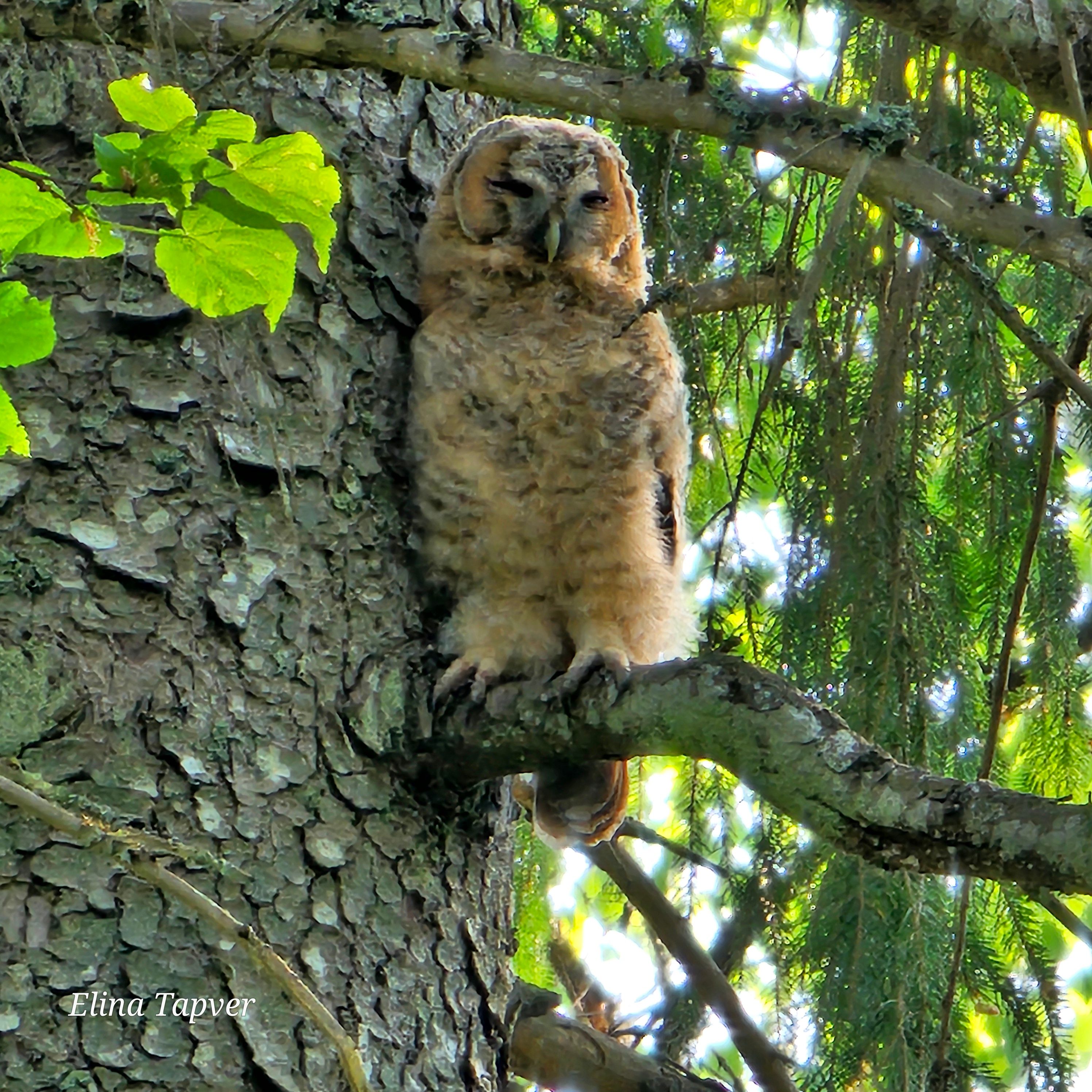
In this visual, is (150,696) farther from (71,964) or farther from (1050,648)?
(1050,648)

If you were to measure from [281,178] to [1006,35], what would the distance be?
863 millimetres

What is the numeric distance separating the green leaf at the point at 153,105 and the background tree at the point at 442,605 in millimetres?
250

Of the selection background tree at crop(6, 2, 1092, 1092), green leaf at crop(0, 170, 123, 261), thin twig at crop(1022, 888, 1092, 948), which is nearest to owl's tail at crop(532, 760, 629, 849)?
background tree at crop(6, 2, 1092, 1092)

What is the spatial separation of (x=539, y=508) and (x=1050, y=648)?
31.2 inches

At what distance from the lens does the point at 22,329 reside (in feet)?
4.24

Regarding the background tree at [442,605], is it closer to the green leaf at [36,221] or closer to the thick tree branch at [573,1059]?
the thick tree branch at [573,1059]

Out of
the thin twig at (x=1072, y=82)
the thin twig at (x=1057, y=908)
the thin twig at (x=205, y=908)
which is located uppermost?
the thin twig at (x=1072, y=82)

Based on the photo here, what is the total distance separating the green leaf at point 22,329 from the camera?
1.28 metres

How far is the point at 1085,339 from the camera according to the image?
5.10 feet

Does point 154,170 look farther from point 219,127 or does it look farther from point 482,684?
point 482,684

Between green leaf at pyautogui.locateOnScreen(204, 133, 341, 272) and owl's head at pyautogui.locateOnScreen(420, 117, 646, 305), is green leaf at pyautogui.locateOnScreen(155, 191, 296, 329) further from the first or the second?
owl's head at pyautogui.locateOnScreen(420, 117, 646, 305)

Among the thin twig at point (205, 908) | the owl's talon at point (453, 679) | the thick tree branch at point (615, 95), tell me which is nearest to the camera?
the thin twig at point (205, 908)

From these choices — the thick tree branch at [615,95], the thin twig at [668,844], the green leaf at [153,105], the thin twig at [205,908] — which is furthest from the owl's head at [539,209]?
the thin twig at [205,908]

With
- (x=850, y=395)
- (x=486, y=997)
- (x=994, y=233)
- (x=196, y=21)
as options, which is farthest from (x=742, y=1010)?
(x=196, y=21)
